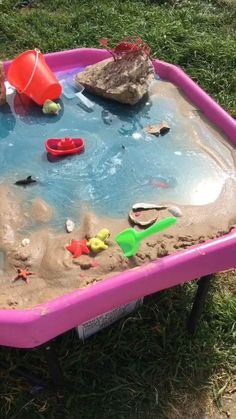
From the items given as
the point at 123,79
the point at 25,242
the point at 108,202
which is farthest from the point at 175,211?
the point at 123,79

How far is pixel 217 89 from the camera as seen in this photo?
2.90 meters

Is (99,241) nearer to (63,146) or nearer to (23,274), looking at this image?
(23,274)

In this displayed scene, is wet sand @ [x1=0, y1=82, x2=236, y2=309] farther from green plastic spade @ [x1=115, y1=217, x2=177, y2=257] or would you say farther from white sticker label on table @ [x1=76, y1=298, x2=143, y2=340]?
white sticker label on table @ [x1=76, y1=298, x2=143, y2=340]

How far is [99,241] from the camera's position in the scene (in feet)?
5.13

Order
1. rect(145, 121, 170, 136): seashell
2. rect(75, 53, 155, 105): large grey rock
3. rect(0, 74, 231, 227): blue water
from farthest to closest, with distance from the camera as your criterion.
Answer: rect(75, 53, 155, 105): large grey rock, rect(145, 121, 170, 136): seashell, rect(0, 74, 231, 227): blue water

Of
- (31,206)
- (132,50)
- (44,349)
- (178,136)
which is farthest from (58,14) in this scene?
(44,349)

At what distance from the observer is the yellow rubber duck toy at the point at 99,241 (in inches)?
60.9

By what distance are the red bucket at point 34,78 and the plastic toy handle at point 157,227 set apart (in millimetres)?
842

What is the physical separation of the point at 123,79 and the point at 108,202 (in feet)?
2.21

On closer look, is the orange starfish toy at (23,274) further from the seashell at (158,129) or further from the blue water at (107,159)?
the seashell at (158,129)

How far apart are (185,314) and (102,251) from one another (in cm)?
46

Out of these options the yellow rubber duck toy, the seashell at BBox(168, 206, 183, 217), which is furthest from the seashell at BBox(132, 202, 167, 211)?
the yellow rubber duck toy

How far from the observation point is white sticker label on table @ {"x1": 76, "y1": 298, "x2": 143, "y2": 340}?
1643 millimetres

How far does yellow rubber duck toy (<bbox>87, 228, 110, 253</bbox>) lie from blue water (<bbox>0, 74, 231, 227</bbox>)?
0.11 meters
